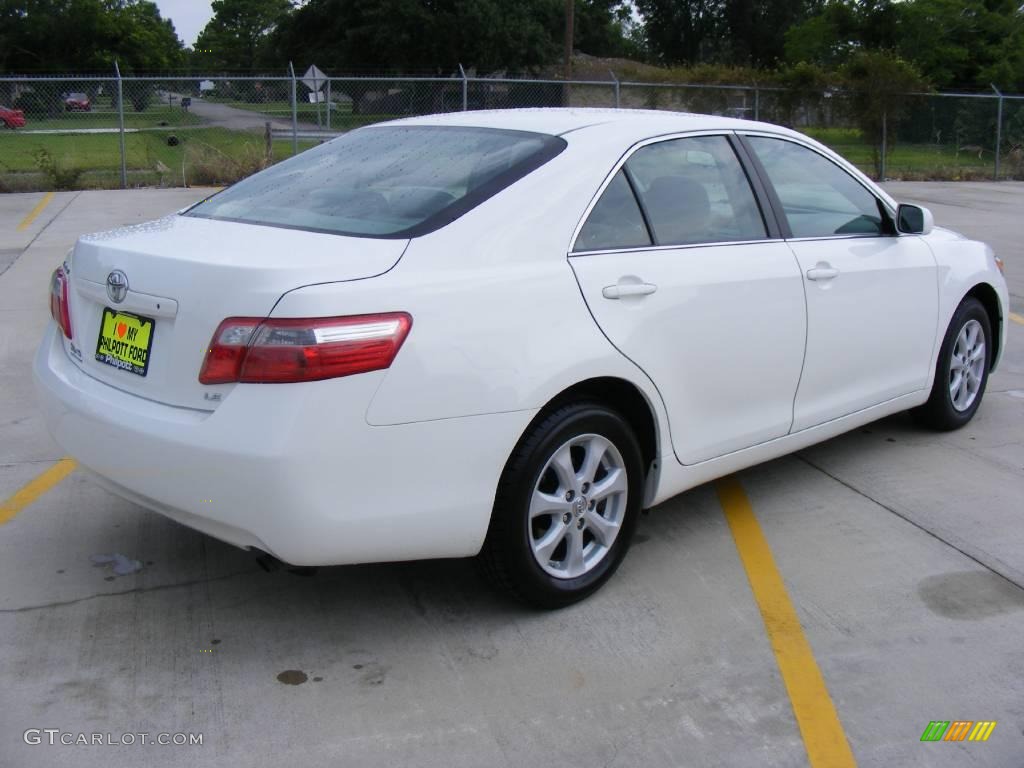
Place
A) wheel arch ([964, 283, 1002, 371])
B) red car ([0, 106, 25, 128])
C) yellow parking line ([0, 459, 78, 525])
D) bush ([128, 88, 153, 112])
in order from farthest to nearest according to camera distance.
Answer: red car ([0, 106, 25, 128])
bush ([128, 88, 153, 112])
wheel arch ([964, 283, 1002, 371])
yellow parking line ([0, 459, 78, 525])

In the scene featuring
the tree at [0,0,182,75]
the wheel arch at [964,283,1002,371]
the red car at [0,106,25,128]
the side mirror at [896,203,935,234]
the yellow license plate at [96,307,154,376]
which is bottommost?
the wheel arch at [964,283,1002,371]

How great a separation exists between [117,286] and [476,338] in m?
1.14

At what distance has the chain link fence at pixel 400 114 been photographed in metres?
20.7

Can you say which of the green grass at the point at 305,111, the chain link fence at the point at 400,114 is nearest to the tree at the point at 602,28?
the green grass at the point at 305,111

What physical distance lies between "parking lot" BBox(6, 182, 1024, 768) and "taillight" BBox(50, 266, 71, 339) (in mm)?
904

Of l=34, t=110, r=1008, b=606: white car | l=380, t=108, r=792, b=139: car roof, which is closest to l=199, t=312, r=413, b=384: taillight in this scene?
l=34, t=110, r=1008, b=606: white car

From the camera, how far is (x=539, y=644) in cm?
350

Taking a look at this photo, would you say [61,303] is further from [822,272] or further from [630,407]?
[822,272]

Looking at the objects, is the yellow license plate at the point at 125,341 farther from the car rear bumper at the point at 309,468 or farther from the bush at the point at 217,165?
the bush at the point at 217,165

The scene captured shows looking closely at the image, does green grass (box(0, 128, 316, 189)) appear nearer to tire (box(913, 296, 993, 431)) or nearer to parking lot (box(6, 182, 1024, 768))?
parking lot (box(6, 182, 1024, 768))

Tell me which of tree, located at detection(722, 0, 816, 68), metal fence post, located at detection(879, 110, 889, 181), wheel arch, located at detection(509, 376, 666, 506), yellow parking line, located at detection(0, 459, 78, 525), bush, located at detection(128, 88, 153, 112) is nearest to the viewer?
wheel arch, located at detection(509, 376, 666, 506)

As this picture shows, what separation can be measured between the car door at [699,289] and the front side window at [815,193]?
0.21 m

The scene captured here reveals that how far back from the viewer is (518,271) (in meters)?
3.38

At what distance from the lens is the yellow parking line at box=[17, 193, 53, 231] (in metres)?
13.3
